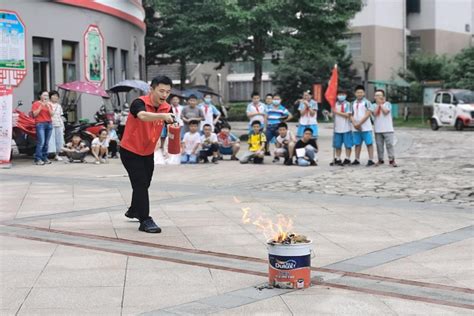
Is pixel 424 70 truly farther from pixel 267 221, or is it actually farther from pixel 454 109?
pixel 267 221

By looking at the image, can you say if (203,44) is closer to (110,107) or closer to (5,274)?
(110,107)

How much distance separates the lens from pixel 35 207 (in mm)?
11047

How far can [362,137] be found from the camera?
675 inches

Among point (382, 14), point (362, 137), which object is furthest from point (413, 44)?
point (362, 137)

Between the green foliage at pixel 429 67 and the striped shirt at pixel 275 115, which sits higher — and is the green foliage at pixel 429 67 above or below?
above

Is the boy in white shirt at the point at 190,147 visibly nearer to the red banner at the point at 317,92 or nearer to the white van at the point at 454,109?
the white van at the point at 454,109

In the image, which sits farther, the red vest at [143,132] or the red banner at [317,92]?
the red banner at [317,92]

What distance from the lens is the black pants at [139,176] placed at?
29.5ft

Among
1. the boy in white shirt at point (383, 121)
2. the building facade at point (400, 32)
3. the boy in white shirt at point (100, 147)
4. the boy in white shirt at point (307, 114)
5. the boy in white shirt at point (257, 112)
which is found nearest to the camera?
the boy in white shirt at point (383, 121)

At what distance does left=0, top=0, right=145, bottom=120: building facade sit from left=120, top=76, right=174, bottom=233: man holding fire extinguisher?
12.9 meters

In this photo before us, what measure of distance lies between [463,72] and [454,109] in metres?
11.2

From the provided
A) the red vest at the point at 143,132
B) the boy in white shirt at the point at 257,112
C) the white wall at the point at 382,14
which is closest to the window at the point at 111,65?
the boy in white shirt at the point at 257,112

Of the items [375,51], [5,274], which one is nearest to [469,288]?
[5,274]

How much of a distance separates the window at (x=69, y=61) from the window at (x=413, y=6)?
3568cm
